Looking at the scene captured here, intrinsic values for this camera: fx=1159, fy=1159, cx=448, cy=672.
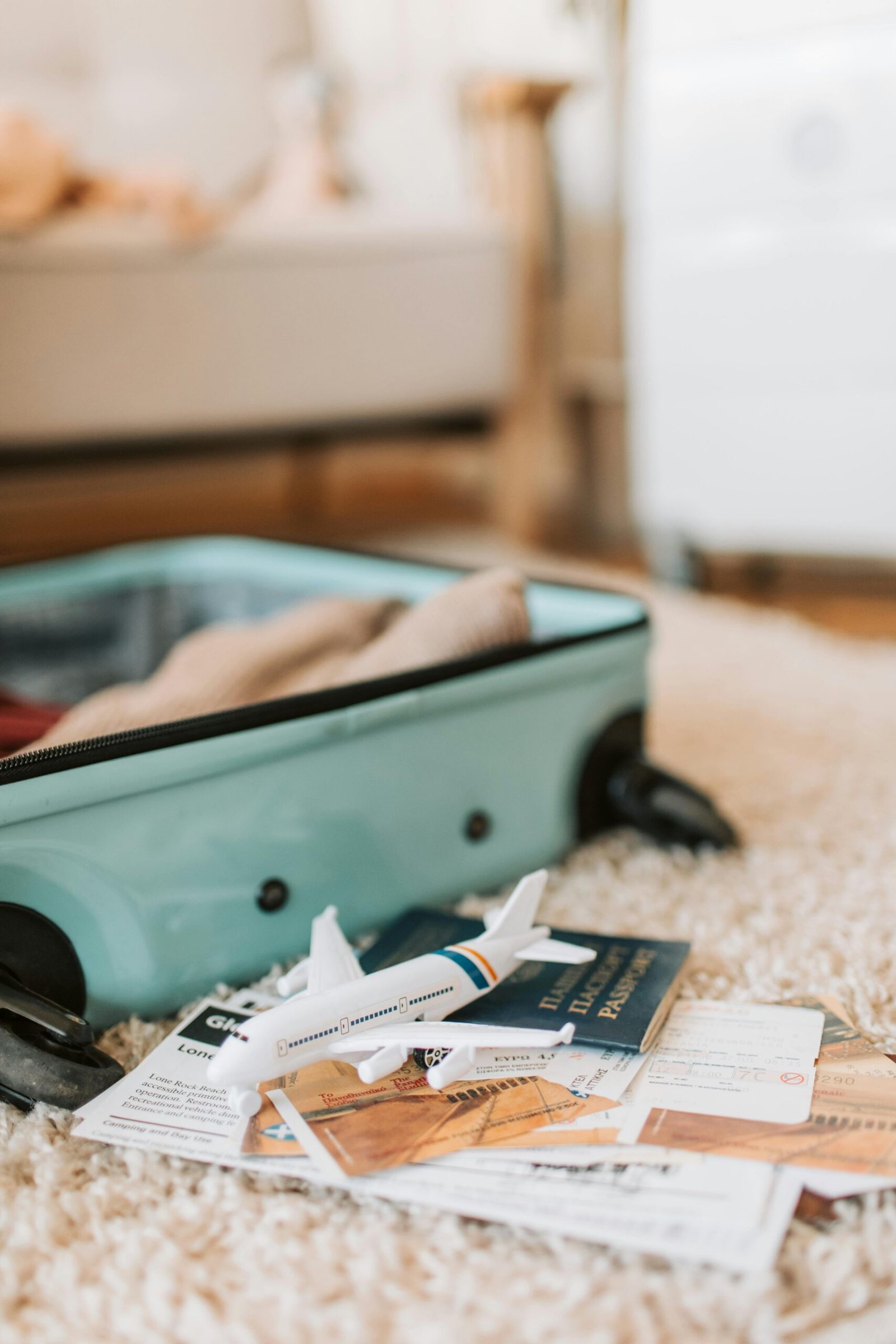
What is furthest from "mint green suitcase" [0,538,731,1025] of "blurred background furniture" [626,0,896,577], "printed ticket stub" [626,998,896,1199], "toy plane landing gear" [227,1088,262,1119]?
"blurred background furniture" [626,0,896,577]

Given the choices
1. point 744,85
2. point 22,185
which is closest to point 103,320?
point 22,185

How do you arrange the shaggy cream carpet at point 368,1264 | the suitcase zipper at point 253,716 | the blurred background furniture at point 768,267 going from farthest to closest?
the blurred background furniture at point 768,267, the suitcase zipper at point 253,716, the shaggy cream carpet at point 368,1264

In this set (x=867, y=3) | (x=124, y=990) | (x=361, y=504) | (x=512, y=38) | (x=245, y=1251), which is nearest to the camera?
(x=245, y=1251)

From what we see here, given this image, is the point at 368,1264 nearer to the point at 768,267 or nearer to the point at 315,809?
the point at 315,809

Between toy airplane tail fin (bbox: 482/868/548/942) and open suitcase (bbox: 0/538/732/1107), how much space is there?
108mm

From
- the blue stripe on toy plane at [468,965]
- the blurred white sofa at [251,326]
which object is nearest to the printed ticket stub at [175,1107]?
the blue stripe on toy plane at [468,965]

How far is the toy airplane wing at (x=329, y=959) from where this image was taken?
0.54 m

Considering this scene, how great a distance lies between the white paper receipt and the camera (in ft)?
1.58

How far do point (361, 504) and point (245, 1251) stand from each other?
75.4 inches

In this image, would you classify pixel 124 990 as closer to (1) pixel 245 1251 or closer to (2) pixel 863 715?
(1) pixel 245 1251

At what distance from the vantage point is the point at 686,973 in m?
0.61

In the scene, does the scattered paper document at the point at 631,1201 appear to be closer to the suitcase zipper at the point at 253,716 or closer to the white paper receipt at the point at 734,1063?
the white paper receipt at the point at 734,1063

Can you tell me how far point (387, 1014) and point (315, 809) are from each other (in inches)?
5.6

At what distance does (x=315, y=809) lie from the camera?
61 cm
